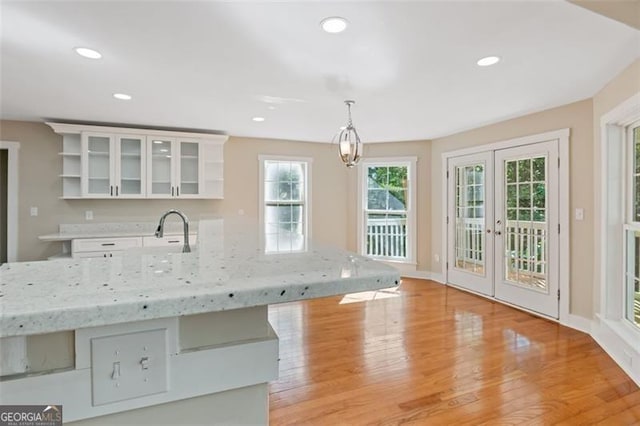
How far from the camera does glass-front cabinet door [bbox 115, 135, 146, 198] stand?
4.66 meters

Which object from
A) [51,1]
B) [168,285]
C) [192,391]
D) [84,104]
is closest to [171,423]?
[192,391]

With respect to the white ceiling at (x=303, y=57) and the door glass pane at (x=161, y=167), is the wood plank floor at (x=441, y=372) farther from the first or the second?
the door glass pane at (x=161, y=167)

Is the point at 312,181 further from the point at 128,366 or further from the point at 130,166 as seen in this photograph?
the point at 128,366

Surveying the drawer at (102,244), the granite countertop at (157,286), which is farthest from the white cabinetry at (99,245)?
the granite countertop at (157,286)

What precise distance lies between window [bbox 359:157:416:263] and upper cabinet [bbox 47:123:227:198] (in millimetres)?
2506

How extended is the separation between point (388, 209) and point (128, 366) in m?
5.67

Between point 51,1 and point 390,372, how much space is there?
316 centimetres

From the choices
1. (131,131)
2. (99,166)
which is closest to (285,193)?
(131,131)

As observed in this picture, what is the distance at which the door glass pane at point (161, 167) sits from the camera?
486 cm

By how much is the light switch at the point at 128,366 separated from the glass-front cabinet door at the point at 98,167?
4739mm

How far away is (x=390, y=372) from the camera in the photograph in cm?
264

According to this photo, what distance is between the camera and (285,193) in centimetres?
589

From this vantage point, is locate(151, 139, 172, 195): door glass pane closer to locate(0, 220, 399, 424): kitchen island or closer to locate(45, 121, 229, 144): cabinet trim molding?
locate(45, 121, 229, 144): cabinet trim molding
